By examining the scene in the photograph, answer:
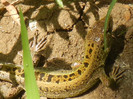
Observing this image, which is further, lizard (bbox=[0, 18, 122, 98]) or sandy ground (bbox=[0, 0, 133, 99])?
sandy ground (bbox=[0, 0, 133, 99])

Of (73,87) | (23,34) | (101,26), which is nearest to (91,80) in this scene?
(73,87)

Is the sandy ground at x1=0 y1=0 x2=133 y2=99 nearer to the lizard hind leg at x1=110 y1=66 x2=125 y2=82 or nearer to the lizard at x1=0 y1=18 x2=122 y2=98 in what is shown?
the lizard hind leg at x1=110 y1=66 x2=125 y2=82

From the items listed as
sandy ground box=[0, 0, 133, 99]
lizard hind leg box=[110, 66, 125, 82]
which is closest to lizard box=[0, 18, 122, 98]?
lizard hind leg box=[110, 66, 125, 82]

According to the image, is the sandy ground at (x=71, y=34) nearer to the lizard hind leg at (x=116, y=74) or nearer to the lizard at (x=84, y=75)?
the lizard hind leg at (x=116, y=74)

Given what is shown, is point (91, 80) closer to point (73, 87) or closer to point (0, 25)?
point (73, 87)

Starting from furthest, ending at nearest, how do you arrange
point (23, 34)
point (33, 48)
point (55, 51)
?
point (33, 48), point (55, 51), point (23, 34)

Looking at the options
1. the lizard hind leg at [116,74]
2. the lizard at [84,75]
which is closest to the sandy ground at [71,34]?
the lizard hind leg at [116,74]
